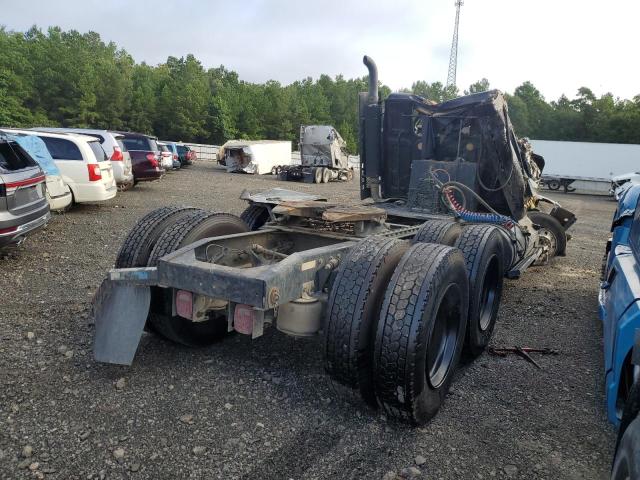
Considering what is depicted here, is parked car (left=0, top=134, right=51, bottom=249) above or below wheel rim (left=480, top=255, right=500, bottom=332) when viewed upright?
above

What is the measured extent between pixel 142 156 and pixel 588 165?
2296 centimetres

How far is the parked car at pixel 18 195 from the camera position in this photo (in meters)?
6.01

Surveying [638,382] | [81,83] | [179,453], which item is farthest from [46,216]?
[81,83]

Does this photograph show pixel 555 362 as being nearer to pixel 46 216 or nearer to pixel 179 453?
pixel 179 453

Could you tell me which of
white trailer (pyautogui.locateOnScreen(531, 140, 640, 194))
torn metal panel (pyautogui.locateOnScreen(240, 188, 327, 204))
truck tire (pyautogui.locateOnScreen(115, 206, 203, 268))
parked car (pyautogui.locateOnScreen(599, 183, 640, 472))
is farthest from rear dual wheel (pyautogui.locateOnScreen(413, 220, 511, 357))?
white trailer (pyautogui.locateOnScreen(531, 140, 640, 194))

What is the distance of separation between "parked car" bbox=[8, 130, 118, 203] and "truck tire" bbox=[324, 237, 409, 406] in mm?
8580

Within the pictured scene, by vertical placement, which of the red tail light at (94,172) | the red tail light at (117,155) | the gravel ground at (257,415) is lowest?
the gravel ground at (257,415)

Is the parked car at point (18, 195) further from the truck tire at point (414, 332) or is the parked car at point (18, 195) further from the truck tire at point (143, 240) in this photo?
the truck tire at point (414, 332)

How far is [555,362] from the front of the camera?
4.49 meters

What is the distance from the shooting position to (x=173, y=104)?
5575cm

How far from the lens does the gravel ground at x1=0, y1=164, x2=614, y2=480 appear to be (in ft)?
9.43

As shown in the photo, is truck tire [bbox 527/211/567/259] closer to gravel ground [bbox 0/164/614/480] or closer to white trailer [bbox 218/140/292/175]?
gravel ground [bbox 0/164/614/480]

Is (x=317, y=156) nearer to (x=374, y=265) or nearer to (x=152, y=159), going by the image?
(x=152, y=159)

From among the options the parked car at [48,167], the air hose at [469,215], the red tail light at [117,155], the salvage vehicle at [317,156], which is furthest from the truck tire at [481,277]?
the salvage vehicle at [317,156]
